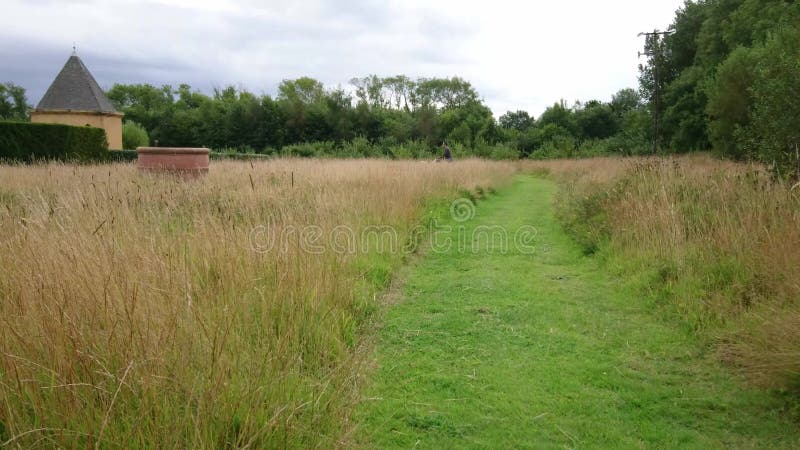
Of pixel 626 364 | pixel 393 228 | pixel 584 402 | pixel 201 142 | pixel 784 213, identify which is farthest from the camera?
pixel 201 142

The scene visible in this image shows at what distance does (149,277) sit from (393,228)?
462 cm

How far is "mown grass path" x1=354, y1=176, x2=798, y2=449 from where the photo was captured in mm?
2596

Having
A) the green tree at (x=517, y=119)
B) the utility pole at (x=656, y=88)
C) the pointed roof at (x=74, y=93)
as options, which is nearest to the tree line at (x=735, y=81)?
the utility pole at (x=656, y=88)

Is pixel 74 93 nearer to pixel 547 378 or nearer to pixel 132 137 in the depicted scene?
pixel 132 137

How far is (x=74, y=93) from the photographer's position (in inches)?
1298

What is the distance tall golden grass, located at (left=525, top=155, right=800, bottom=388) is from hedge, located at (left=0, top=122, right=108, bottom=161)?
56.2 feet

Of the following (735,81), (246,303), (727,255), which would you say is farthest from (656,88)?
(246,303)

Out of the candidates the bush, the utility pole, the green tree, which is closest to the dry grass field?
the utility pole

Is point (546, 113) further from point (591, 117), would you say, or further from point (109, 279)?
point (109, 279)

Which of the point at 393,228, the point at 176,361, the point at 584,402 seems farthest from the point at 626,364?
the point at 393,228

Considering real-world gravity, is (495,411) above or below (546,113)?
below

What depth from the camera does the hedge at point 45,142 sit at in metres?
16.6

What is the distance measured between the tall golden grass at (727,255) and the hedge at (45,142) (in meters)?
17.1

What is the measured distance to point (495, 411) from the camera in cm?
283
